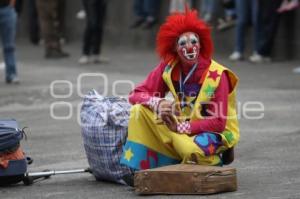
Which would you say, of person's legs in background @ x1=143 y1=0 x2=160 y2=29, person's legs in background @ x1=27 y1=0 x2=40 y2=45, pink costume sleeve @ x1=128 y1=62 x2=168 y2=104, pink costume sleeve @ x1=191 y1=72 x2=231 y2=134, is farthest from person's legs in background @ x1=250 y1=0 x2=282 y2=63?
pink costume sleeve @ x1=191 y1=72 x2=231 y2=134

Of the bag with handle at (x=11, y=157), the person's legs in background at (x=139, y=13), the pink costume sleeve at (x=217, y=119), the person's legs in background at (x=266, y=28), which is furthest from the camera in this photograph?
the person's legs in background at (x=139, y=13)

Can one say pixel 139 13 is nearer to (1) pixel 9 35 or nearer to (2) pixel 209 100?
(1) pixel 9 35

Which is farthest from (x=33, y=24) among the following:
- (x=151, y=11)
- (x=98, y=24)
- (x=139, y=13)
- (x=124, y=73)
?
(x=124, y=73)

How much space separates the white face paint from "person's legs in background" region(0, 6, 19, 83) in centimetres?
665

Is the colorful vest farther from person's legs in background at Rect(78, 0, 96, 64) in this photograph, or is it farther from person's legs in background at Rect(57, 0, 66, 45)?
person's legs in background at Rect(57, 0, 66, 45)

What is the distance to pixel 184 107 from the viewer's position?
7113mm

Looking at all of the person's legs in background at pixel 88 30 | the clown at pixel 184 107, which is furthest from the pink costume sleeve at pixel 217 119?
the person's legs in background at pixel 88 30

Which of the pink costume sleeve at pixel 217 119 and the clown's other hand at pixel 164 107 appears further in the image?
the pink costume sleeve at pixel 217 119

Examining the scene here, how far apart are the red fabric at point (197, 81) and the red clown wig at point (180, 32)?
0.09 metres

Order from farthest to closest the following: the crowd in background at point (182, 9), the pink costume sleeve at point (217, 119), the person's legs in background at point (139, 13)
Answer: the person's legs in background at point (139, 13)
the crowd in background at point (182, 9)
the pink costume sleeve at point (217, 119)

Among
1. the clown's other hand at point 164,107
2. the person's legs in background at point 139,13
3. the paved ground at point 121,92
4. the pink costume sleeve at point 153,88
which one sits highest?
the person's legs in background at point 139,13

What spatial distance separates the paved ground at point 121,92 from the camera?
7223 mm

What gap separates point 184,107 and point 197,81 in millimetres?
204

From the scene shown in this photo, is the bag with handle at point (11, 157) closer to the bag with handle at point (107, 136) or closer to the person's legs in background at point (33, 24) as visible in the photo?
the bag with handle at point (107, 136)
